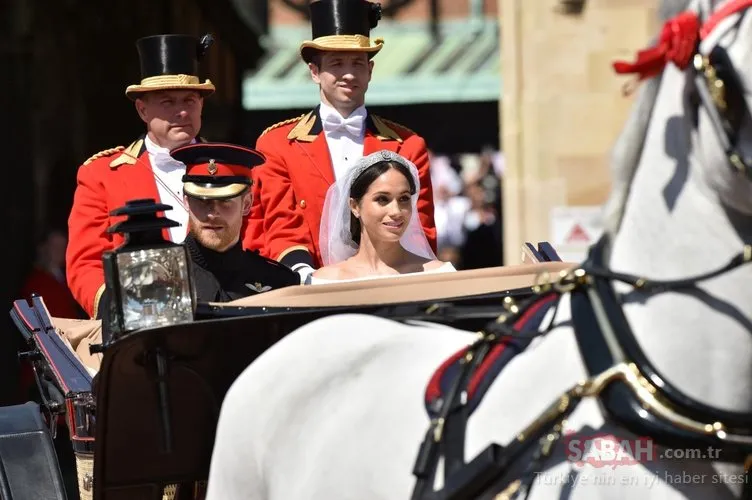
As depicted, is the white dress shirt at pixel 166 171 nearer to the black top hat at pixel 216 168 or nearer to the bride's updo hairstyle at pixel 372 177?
the black top hat at pixel 216 168

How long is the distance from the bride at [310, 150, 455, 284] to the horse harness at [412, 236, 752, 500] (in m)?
1.59

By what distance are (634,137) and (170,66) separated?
3173 millimetres

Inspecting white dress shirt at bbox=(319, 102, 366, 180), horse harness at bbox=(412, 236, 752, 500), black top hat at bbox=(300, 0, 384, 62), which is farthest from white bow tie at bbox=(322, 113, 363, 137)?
horse harness at bbox=(412, 236, 752, 500)

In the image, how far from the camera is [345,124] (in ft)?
19.8

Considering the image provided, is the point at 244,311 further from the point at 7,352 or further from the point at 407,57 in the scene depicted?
the point at 407,57

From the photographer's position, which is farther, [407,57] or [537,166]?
[407,57]

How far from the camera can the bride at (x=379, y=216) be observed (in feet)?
Result: 16.6

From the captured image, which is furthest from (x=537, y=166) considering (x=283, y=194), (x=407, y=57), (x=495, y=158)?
(x=495, y=158)

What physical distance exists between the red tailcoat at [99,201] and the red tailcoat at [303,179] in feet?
1.27

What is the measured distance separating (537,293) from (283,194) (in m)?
2.69

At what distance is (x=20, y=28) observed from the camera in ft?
46.3

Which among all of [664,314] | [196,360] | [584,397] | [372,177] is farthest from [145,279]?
[664,314]

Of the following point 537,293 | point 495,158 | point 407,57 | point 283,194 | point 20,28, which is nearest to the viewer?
point 537,293

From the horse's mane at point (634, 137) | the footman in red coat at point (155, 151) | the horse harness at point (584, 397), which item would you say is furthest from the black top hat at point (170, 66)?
the horse's mane at point (634, 137)
